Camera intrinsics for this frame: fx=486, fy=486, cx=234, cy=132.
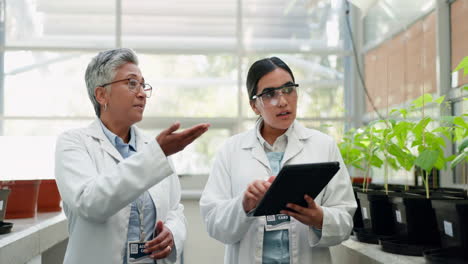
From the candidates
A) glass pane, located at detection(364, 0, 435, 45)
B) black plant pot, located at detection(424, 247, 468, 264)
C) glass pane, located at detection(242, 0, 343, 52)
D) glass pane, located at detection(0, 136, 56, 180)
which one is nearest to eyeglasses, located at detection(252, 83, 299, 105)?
black plant pot, located at detection(424, 247, 468, 264)

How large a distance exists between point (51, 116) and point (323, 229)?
393 cm

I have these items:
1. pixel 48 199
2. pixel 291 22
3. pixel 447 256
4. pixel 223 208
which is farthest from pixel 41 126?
pixel 447 256

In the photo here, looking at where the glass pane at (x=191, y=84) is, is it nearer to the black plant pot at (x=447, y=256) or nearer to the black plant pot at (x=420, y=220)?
the black plant pot at (x=420, y=220)

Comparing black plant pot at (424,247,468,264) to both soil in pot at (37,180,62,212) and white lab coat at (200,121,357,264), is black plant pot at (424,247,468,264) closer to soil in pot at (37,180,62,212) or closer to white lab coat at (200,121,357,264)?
white lab coat at (200,121,357,264)

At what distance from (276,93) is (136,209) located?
0.63 meters

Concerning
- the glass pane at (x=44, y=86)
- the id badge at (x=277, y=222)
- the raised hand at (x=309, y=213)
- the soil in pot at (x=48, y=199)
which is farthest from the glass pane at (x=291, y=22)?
the raised hand at (x=309, y=213)

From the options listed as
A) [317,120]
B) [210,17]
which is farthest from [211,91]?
[317,120]

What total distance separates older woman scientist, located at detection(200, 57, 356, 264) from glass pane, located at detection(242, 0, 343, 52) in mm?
3410

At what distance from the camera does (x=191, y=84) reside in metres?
4.99

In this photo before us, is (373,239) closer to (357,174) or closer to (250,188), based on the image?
(250,188)

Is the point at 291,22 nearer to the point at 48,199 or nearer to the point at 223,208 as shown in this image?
the point at 48,199

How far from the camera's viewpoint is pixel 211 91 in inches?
Result: 197

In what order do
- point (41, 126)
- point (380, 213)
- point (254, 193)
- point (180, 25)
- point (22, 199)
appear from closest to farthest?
1. point (254, 193)
2. point (380, 213)
3. point (22, 199)
4. point (41, 126)
5. point (180, 25)

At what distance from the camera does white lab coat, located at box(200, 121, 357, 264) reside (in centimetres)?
160
